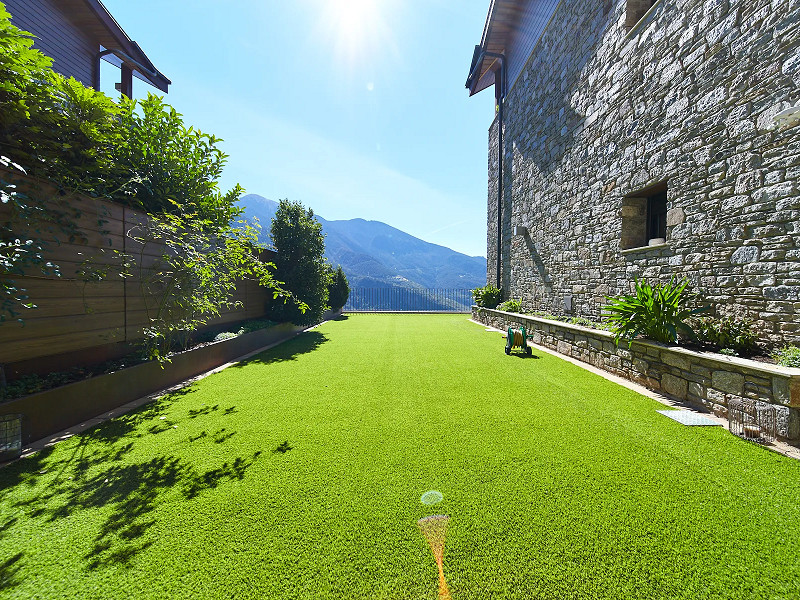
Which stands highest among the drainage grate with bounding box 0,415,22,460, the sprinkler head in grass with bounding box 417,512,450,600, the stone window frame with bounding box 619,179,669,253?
the stone window frame with bounding box 619,179,669,253

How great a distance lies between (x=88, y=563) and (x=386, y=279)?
189ft

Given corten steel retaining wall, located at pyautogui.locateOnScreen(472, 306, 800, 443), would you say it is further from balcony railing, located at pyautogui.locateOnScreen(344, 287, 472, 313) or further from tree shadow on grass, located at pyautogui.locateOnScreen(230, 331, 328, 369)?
balcony railing, located at pyautogui.locateOnScreen(344, 287, 472, 313)

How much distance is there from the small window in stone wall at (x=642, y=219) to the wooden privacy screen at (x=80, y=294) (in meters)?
7.90

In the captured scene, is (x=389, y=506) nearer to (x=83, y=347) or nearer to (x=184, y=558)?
(x=184, y=558)

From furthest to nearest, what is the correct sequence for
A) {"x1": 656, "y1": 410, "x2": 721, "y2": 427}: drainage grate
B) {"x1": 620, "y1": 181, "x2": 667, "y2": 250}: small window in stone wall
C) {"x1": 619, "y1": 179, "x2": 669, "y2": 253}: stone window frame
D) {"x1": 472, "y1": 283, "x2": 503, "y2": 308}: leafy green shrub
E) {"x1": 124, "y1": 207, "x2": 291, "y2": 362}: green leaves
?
1. {"x1": 472, "y1": 283, "x2": 503, "y2": 308}: leafy green shrub
2. {"x1": 619, "y1": 179, "x2": 669, "y2": 253}: stone window frame
3. {"x1": 620, "y1": 181, "x2": 667, "y2": 250}: small window in stone wall
4. {"x1": 124, "y1": 207, "x2": 291, "y2": 362}: green leaves
5. {"x1": 656, "y1": 410, "x2": 721, "y2": 427}: drainage grate

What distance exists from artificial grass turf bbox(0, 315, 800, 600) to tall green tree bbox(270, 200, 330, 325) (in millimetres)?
5341

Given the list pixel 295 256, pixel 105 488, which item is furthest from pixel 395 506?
pixel 295 256

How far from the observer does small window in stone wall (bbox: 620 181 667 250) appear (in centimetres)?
522

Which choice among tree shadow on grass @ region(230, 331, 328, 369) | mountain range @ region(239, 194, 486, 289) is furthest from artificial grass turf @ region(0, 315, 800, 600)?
mountain range @ region(239, 194, 486, 289)

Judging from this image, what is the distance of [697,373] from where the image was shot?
11.0 feet

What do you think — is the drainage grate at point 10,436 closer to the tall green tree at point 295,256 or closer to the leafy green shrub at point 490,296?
the tall green tree at point 295,256

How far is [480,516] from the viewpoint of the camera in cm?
172

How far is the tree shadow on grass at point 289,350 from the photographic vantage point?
18.2 feet

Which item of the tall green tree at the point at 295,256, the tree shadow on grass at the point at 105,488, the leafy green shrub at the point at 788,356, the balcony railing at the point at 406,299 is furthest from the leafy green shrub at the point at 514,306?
the balcony railing at the point at 406,299
